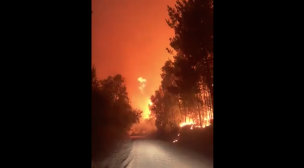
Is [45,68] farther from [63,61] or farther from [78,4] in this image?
[78,4]

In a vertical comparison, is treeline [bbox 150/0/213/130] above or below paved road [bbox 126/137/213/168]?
above

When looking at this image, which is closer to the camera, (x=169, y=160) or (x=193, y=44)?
(x=169, y=160)

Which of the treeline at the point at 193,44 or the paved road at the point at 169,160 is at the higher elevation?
the treeline at the point at 193,44

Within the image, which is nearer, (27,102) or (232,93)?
(27,102)

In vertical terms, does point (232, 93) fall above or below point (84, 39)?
below

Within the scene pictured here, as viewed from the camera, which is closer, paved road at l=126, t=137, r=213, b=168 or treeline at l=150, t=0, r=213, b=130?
paved road at l=126, t=137, r=213, b=168

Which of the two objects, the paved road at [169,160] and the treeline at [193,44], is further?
the treeline at [193,44]

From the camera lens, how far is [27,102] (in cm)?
392

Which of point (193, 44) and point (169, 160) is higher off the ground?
point (193, 44)

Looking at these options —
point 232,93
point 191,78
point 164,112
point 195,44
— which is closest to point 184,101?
point 191,78

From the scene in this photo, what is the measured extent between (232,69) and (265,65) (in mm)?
654

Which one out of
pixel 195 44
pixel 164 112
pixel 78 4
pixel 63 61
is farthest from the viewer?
pixel 164 112

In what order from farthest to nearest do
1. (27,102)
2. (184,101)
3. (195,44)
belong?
(184,101), (195,44), (27,102)

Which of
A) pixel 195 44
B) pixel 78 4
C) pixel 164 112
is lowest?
pixel 164 112
